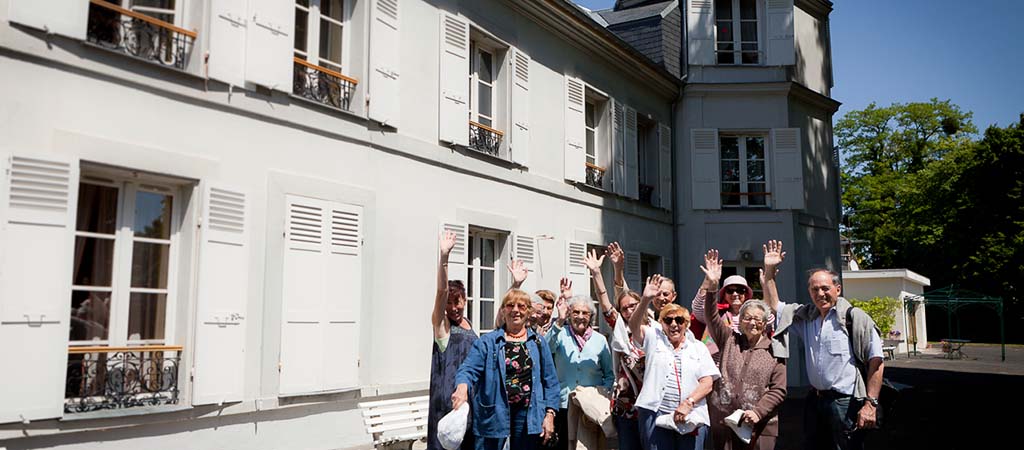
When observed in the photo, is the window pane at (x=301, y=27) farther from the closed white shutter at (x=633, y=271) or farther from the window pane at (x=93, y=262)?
the closed white shutter at (x=633, y=271)

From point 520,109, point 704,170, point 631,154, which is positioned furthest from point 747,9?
point 520,109

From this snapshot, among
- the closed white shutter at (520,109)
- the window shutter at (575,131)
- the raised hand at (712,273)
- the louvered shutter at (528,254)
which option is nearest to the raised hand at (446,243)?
the raised hand at (712,273)

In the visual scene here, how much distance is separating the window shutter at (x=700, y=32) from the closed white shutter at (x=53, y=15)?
1148cm

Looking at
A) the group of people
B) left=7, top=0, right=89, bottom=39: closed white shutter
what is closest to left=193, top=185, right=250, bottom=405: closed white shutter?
left=7, top=0, right=89, bottom=39: closed white shutter

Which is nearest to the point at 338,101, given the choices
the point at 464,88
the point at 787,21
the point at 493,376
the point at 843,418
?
the point at 464,88

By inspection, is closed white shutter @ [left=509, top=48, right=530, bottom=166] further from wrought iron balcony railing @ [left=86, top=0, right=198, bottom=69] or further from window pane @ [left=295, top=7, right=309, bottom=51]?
wrought iron balcony railing @ [left=86, top=0, right=198, bottom=69]

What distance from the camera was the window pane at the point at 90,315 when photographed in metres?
5.76

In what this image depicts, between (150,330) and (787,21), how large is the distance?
1251cm

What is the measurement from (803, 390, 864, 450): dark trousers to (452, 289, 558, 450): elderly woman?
66.8 inches

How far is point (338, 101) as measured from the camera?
794 cm

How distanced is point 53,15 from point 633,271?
932cm

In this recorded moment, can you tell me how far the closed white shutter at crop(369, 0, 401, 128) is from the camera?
8.07 meters

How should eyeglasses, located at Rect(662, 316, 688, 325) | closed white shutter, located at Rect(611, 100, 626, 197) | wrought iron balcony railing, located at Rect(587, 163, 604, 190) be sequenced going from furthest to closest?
1. closed white shutter, located at Rect(611, 100, 626, 197)
2. wrought iron balcony railing, located at Rect(587, 163, 604, 190)
3. eyeglasses, located at Rect(662, 316, 688, 325)

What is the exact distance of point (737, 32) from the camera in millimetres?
15633
